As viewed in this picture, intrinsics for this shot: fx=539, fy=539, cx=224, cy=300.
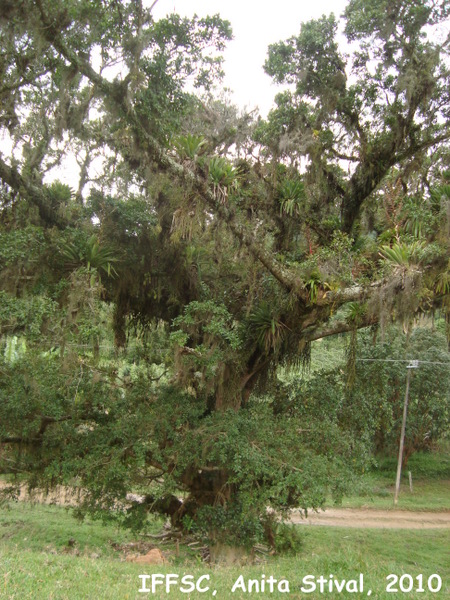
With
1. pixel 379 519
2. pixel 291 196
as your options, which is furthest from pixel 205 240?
pixel 379 519

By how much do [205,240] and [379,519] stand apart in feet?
34.8

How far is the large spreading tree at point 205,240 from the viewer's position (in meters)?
7.99

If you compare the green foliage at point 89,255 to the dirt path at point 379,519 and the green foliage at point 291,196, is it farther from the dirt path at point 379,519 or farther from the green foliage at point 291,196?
the dirt path at point 379,519

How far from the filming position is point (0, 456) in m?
9.85

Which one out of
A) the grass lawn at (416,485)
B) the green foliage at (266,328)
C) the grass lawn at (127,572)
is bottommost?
the grass lawn at (416,485)

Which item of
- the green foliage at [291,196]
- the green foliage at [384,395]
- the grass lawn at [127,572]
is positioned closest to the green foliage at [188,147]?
the green foliage at [291,196]

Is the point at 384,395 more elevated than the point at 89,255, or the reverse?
the point at 89,255

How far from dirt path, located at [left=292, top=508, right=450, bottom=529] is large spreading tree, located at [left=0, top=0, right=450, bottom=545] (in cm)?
612

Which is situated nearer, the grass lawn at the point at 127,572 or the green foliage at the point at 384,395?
the grass lawn at the point at 127,572

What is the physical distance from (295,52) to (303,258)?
12.3 ft

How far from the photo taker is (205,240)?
9.44 metres

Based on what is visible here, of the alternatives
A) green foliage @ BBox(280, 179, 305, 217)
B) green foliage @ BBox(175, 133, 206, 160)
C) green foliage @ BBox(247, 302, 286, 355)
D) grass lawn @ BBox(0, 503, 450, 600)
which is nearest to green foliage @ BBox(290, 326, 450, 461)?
green foliage @ BBox(247, 302, 286, 355)

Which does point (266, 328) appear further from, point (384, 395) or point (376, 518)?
point (376, 518)

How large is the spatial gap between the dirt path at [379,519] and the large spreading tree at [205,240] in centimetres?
612
